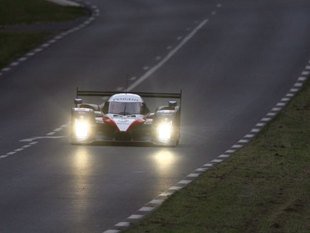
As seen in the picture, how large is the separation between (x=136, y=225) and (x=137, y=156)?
13.6 metres

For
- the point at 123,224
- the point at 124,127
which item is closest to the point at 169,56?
the point at 124,127

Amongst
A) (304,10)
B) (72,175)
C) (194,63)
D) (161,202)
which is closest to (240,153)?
(72,175)

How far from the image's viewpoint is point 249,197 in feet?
86.6

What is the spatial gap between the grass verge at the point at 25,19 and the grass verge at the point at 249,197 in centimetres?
2999

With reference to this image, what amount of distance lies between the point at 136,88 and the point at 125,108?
17.4m

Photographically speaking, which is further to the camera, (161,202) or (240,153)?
(240,153)

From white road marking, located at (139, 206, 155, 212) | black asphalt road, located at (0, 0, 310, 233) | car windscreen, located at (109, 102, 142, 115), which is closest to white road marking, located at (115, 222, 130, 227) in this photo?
black asphalt road, located at (0, 0, 310, 233)

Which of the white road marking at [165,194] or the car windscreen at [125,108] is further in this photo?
the car windscreen at [125,108]

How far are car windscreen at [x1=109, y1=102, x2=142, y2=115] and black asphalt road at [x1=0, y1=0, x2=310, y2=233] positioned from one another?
63.0 inches

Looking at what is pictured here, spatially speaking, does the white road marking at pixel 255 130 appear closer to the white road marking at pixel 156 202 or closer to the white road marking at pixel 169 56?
the white road marking at pixel 169 56

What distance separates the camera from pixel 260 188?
28.0 m

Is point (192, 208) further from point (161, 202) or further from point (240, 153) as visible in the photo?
point (240, 153)

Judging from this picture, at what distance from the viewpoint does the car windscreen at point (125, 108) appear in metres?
39.6

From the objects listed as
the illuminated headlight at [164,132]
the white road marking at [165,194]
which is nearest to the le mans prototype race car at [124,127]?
the illuminated headlight at [164,132]
